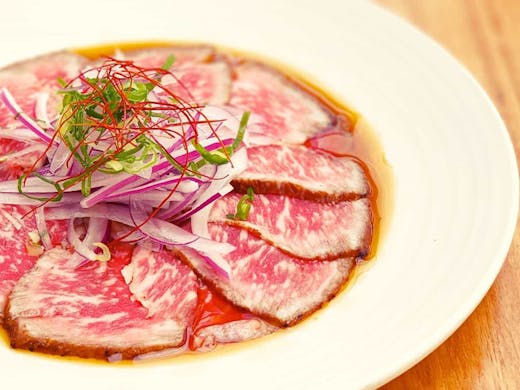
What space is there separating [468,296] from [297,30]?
2641 millimetres

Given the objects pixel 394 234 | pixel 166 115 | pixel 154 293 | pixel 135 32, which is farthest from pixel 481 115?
pixel 135 32

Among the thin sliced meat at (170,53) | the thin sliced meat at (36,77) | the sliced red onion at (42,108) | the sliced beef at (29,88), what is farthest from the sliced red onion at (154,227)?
the thin sliced meat at (170,53)

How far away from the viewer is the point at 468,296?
10.4 feet

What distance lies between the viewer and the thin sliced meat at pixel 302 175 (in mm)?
3873

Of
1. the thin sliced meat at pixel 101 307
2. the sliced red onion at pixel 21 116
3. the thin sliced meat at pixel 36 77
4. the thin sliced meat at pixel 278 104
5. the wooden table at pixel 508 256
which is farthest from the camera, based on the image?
the thin sliced meat at pixel 278 104

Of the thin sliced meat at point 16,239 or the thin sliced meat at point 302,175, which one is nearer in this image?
the thin sliced meat at point 16,239

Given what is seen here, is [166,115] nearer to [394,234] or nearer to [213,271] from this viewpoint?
[213,271]

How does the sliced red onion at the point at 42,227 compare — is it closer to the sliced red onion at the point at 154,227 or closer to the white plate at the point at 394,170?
the sliced red onion at the point at 154,227

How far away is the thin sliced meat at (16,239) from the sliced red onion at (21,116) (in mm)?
409

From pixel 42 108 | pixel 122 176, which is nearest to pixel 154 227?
pixel 122 176

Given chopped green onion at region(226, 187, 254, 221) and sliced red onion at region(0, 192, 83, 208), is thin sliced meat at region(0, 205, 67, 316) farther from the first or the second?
chopped green onion at region(226, 187, 254, 221)

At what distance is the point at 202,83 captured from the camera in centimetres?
472

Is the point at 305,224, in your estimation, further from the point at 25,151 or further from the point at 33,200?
the point at 25,151

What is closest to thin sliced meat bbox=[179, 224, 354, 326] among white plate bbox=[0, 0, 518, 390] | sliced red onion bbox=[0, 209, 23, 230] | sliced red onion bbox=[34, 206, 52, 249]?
white plate bbox=[0, 0, 518, 390]
